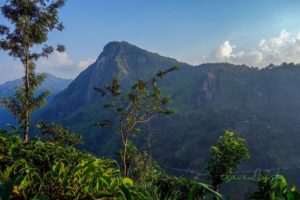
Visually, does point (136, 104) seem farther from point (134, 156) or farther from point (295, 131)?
point (295, 131)

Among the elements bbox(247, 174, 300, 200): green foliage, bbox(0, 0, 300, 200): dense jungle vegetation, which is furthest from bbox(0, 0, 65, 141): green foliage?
bbox(247, 174, 300, 200): green foliage

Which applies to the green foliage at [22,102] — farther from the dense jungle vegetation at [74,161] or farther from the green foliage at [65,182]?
the green foliage at [65,182]

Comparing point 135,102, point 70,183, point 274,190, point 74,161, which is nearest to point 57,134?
point 135,102

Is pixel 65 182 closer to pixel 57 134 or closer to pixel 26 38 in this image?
pixel 26 38

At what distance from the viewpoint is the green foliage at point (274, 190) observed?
1805 mm

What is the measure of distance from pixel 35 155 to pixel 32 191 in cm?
67

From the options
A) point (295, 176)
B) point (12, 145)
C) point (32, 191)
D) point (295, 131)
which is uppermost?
point (12, 145)

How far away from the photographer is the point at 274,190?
1.95 m

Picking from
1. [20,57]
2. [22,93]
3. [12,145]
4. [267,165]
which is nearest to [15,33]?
[20,57]

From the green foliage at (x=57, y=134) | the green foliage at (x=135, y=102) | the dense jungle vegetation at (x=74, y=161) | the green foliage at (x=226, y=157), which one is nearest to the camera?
the dense jungle vegetation at (x=74, y=161)

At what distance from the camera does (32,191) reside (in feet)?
7.74

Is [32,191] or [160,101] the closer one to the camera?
[32,191]

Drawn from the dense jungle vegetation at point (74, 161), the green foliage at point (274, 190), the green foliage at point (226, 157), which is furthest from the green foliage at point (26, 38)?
the green foliage at point (274, 190)

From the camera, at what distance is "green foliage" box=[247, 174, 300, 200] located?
180 cm
